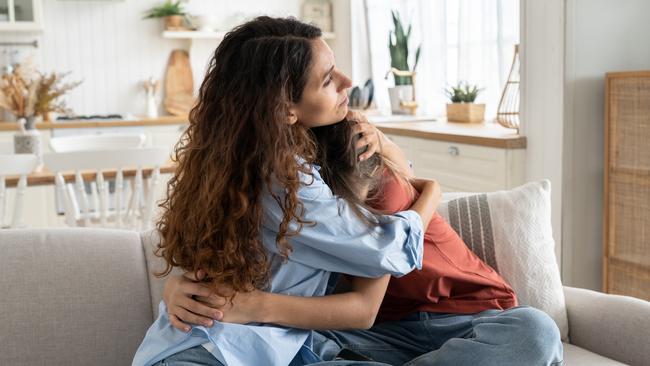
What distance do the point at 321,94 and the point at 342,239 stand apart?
270 millimetres

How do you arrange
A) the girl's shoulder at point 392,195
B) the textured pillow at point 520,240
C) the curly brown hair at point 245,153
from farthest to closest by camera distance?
1. the textured pillow at point 520,240
2. the girl's shoulder at point 392,195
3. the curly brown hair at point 245,153

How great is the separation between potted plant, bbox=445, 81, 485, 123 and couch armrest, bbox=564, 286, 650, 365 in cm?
214

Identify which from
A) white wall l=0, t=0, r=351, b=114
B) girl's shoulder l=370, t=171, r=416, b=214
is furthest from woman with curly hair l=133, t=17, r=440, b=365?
white wall l=0, t=0, r=351, b=114

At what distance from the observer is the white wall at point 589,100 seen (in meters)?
2.76

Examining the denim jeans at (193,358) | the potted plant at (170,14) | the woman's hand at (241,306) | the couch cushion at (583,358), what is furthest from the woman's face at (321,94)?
the potted plant at (170,14)

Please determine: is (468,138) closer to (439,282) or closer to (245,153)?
(439,282)

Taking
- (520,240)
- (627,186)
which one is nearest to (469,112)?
(627,186)

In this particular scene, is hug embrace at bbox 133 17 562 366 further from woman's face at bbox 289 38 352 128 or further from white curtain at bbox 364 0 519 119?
white curtain at bbox 364 0 519 119

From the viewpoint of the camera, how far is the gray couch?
164 centimetres

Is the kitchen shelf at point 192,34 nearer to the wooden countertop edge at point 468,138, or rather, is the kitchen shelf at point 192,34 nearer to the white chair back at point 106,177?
the wooden countertop edge at point 468,138

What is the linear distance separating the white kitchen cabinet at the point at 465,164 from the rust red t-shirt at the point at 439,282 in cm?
140

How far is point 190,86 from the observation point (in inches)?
224

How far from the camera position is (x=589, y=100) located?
2.80m

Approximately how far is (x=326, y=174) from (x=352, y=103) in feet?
11.7
